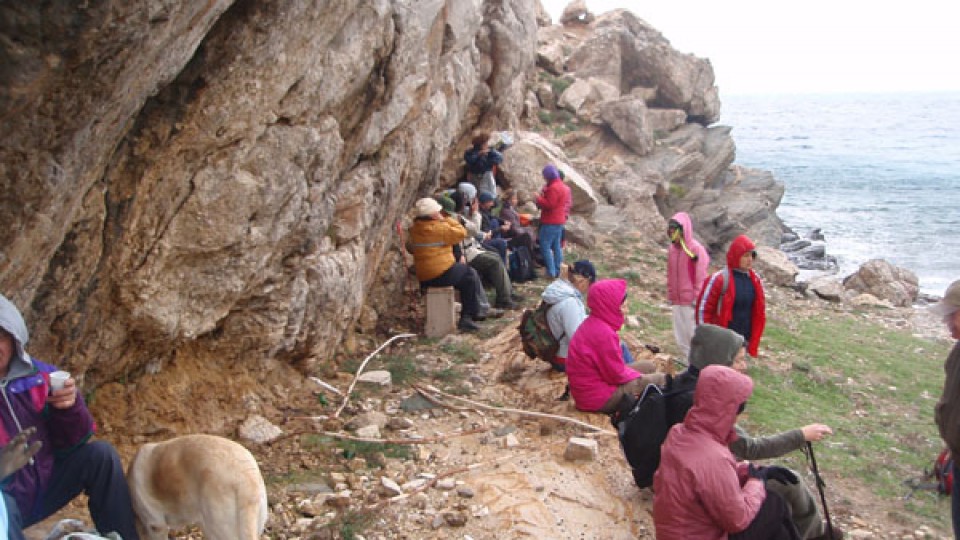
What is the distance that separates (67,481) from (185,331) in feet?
6.43

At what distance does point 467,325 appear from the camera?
9750mm

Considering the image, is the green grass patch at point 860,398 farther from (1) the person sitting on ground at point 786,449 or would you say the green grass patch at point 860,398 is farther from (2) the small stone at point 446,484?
(2) the small stone at point 446,484

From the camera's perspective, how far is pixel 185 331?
19.4 ft

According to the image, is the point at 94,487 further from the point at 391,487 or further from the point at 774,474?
the point at 774,474

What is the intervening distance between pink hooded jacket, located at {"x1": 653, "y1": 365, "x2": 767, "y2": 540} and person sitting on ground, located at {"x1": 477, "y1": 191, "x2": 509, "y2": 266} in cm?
755

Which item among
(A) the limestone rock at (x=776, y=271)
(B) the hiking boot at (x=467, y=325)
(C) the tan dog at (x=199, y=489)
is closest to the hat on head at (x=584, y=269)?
(B) the hiking boot at (x=467, y=325)

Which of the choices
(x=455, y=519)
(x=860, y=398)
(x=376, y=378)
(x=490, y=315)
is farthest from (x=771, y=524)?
(x=860, y=398)

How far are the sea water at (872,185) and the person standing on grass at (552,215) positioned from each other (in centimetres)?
1743

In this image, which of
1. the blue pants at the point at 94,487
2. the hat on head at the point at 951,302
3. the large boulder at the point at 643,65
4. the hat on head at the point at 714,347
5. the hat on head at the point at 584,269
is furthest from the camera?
the large boulder at the point at 643,65

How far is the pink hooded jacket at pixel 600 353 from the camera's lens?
6.39 m

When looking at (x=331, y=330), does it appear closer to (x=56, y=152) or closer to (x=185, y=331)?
(x=185, y=331)

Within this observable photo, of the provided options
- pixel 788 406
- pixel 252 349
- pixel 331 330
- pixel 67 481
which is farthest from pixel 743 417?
pixel 67 481

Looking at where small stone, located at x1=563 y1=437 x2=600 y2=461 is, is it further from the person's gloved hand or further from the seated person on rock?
the seated person on rock

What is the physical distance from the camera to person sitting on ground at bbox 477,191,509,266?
11.9 metres
